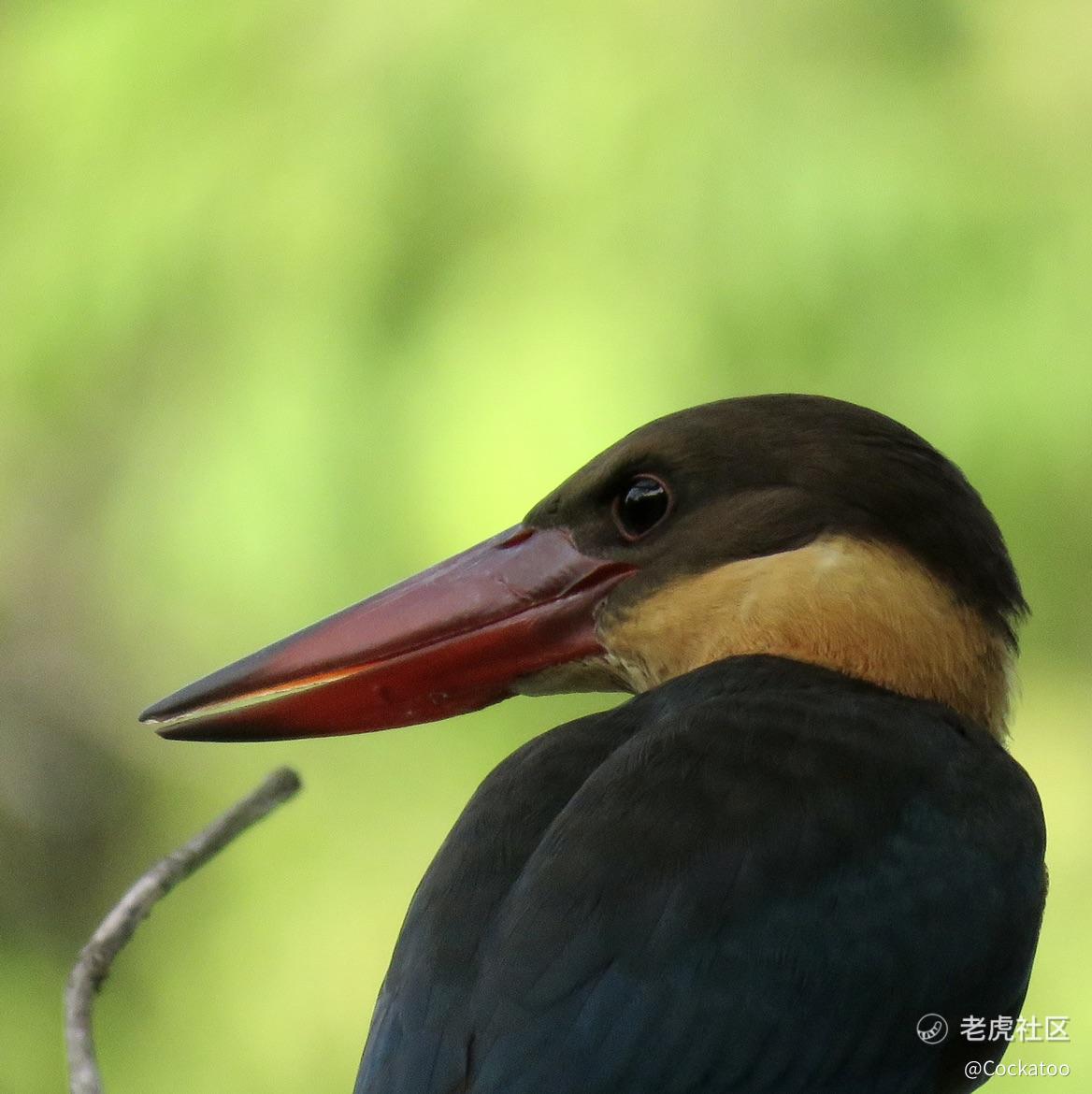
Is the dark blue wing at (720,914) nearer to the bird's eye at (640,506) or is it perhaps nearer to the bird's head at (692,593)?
the bird's head at (692,593)

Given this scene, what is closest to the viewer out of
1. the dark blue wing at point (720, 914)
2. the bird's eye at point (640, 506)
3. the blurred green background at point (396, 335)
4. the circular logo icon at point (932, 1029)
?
the dark blue wing at point (720, 914)

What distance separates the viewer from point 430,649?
2361mm

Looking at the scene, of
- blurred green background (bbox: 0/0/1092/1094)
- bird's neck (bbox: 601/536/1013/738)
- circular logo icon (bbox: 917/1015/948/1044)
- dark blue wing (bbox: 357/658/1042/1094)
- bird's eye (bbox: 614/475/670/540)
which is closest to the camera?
dark blue wing (bbox: 357/658/1042/1094)

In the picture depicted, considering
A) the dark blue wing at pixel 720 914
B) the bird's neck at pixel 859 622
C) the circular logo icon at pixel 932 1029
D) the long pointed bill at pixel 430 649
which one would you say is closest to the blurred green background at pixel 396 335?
the long pointed bill at pixel 430 649

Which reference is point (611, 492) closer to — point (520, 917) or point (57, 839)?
point (520, 917)

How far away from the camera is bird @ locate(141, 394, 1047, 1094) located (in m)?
1.73

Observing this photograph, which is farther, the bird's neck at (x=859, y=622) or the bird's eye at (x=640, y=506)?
the bird's eye at (x=640, y=506)

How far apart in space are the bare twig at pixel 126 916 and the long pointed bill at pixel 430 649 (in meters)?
0.35

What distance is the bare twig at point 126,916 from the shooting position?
1.74m

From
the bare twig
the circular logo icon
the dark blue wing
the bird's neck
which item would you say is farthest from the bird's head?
the circular logo icon

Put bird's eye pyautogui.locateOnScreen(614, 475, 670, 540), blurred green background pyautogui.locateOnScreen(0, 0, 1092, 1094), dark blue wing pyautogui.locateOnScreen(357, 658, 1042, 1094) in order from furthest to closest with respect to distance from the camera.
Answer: blurred green background pyautogui.locateOnScreen(0, 0, 1092, 1094) < bird's eye pyautogui.locateOnScreen(614, 475, 670, 540) < dark blue wing pyautogui.locateOnScreen(357, 658, 1042, 1094)

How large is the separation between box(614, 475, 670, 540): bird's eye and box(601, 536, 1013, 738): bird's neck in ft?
0.34

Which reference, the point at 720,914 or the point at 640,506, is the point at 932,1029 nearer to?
the point at 720,914

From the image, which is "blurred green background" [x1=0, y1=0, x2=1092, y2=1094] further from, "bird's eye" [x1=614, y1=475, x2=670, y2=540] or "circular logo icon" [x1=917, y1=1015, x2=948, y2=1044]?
"circular logo icon" [x1=917, y1=1015, x2=948, y2=1044]
